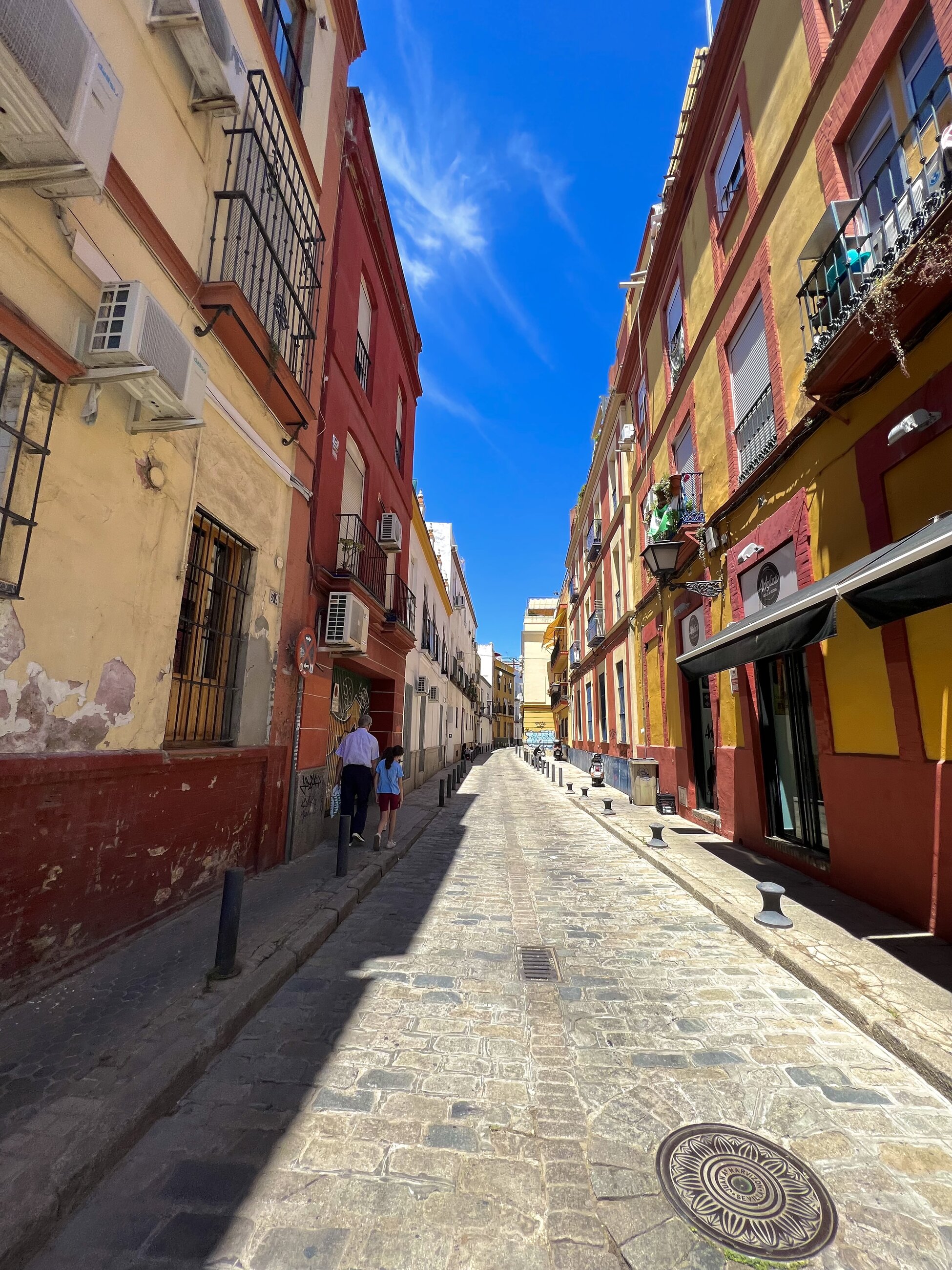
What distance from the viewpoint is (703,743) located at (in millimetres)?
10781

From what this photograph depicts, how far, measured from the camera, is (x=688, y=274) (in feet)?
34.8

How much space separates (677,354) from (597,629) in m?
10.7

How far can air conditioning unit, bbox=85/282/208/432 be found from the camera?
367 cm

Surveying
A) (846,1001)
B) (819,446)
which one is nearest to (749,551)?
(819,446)

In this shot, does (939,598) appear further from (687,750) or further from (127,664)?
(687,750)

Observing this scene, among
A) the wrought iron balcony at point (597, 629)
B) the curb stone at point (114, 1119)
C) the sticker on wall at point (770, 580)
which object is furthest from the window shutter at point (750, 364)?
the wrought iron balcony at point (597, 629)

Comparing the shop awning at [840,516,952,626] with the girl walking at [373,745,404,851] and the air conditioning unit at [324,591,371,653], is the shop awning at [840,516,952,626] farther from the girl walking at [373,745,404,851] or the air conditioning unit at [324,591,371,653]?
the air conditioning unit at [324,591,371,653]

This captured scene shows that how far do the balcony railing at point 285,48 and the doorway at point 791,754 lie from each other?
31.6ft

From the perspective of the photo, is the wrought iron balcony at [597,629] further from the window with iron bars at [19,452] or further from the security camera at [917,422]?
the window with iron bars at [19,452]

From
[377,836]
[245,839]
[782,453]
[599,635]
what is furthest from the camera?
[599,635]

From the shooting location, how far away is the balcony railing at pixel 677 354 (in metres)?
11.1

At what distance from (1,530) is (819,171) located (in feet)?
28.1

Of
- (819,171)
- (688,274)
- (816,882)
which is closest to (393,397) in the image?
(688,274)

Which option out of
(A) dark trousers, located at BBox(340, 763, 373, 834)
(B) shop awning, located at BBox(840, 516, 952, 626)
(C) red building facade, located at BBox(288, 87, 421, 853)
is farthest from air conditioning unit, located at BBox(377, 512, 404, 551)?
(B) shop awning, located at BBox(840, 516, 952, 626)
